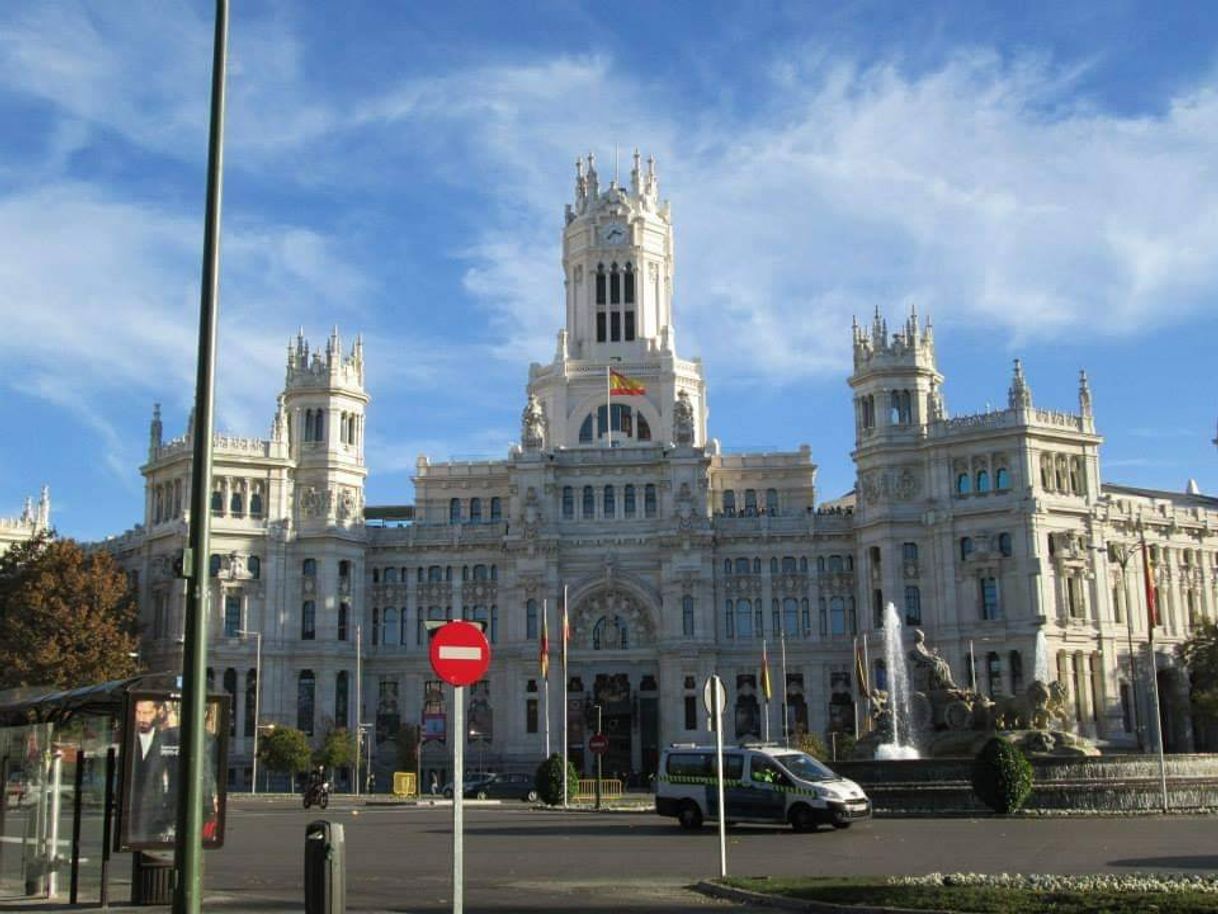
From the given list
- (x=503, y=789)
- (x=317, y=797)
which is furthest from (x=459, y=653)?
(x=503, y=789)

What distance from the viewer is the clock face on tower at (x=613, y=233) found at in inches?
4877

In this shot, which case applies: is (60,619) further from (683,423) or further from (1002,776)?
(1002,776)

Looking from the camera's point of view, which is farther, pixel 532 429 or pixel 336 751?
pixel 532 429

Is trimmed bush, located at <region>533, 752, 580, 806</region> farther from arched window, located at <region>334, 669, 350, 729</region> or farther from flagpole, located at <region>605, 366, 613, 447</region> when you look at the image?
flagpole, located at <region>605, 366, 613, 447</region>

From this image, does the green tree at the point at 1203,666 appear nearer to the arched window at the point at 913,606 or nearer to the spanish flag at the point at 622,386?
the arched window at the point at 913,606

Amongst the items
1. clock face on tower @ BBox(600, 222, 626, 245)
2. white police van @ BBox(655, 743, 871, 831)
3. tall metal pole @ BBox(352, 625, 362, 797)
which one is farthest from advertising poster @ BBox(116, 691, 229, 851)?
clock face on tower @ BBox(600, 222, 626, 245)

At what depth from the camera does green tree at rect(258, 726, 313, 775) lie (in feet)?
305

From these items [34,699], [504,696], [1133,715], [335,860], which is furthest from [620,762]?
[335,860]

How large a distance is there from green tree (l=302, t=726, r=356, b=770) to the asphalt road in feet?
154

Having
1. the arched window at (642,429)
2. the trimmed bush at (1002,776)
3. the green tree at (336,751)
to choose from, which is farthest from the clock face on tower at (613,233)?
the trimmed bush at (1002,776)

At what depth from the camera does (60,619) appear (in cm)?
9300

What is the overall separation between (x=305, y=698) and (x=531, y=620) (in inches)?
656

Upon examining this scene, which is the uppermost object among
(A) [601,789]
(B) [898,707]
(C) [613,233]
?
(C) [613,233]

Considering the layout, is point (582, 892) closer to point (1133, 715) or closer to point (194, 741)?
point (194, 741)
